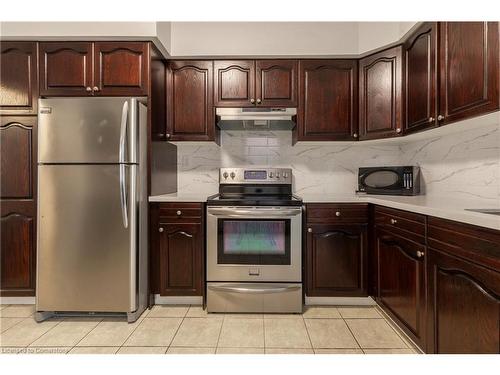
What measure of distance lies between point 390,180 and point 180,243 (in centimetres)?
187

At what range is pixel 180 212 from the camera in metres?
Result: 2.38

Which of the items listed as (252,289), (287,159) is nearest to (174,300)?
(252,289)

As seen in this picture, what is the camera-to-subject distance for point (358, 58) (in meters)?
2.64

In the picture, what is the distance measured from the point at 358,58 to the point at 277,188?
1.35m

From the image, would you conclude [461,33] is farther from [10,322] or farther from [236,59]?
[10,322]

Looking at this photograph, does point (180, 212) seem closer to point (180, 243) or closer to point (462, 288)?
point (180, 243)

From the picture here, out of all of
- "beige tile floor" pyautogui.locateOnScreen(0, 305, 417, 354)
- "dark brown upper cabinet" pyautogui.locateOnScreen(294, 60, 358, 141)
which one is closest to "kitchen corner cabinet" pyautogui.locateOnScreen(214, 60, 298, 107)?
"dark brown upper cabinet" pyautogui.locateOnScreen(294, 60, 358, 141)

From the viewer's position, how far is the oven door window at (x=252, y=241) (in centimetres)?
235

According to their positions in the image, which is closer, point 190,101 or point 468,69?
point 468,69

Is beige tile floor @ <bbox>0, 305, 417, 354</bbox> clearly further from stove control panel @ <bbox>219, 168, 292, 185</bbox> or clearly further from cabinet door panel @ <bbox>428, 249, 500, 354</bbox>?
stove control panel @ <bbox>219, 168, 292, 185</bbox>

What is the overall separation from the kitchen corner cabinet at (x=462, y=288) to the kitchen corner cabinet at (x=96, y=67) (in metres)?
2.24

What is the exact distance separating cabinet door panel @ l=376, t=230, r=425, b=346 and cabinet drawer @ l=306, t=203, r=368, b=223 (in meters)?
0.21

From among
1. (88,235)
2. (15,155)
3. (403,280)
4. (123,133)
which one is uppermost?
(123,133)

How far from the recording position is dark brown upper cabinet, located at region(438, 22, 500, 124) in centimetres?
140
